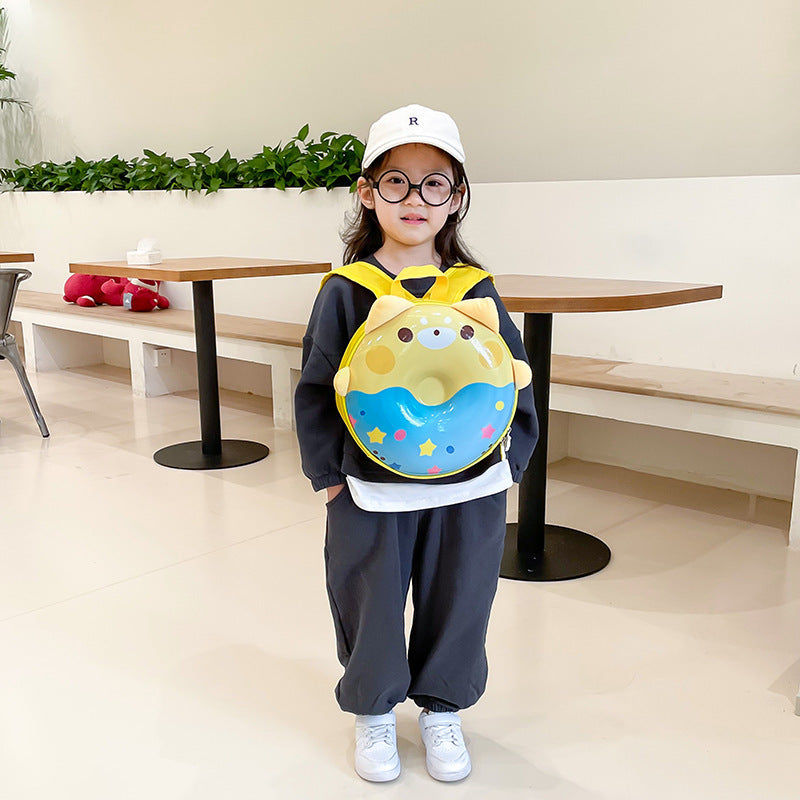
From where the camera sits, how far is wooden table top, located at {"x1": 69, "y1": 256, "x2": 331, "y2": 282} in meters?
3.32

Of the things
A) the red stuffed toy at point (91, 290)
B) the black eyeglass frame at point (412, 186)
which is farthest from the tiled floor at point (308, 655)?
the red stuffed toy at point (91, 290)

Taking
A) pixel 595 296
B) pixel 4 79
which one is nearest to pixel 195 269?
pixel 595 296

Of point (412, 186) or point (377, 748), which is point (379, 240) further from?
point (377, 748)

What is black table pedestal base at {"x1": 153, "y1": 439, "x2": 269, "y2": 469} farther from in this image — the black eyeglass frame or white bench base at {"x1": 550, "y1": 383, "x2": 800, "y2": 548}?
the black eyeglass frame

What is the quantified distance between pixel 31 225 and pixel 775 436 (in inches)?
207

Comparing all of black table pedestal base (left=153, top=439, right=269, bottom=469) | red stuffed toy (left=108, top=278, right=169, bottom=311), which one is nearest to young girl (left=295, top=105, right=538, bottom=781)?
black table pedestal base (left=153, top=439, right=269, bottom=469)

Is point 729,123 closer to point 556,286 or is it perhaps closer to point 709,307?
point 709,307

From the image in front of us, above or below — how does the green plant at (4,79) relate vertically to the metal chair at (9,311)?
above

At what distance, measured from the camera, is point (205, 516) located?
9.95ft

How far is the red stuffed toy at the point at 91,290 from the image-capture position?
213 inches

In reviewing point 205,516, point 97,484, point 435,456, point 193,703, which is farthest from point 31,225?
point 435,456

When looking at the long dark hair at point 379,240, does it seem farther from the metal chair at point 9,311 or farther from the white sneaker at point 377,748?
the metal chair at point 9,311

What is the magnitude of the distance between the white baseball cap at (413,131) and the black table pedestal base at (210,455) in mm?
2341

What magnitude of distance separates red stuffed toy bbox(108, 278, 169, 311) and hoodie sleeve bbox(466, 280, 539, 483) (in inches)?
155
